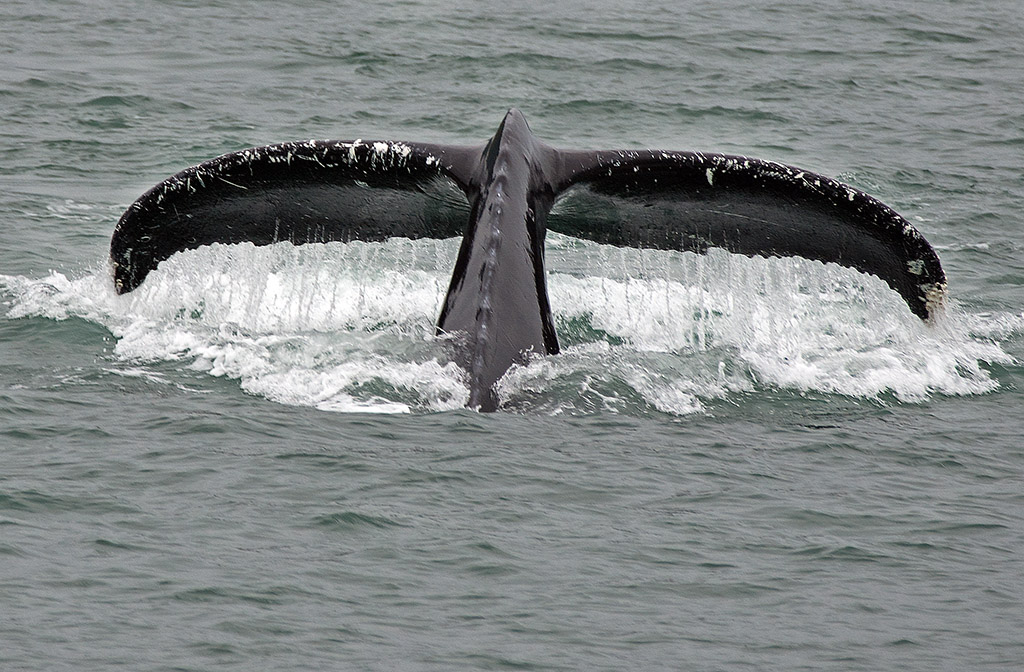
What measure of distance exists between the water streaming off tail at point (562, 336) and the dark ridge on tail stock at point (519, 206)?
177 mm

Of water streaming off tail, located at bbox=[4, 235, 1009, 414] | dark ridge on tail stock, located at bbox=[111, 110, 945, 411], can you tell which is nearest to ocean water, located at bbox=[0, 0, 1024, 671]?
water streaming off tail, located at bbox=[4, 235, 1009, 414]

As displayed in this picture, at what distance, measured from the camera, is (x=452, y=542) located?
6.93 m

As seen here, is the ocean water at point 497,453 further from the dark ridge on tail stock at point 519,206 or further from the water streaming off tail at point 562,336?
the dark ridge on tail stock at point 519,206

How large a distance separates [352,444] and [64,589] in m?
2.02

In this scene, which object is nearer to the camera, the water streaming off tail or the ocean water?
the ocean water

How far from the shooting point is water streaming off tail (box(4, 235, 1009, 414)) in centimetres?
896

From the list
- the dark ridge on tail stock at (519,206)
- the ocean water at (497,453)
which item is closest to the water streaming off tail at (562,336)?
the ocean water at (497,453)

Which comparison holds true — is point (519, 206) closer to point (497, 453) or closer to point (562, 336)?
point (562, 336)

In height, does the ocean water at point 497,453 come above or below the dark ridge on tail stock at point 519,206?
below

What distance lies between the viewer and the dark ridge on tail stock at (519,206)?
29.7 ft

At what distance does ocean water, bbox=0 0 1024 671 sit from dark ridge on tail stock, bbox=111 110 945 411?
227 millimetres

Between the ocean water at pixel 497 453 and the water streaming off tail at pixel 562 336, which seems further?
the water streaming off tail at pixel 562 336

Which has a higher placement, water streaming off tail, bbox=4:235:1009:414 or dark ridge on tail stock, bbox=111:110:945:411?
dark ridge on tail stock, bbox=111:110:945:411

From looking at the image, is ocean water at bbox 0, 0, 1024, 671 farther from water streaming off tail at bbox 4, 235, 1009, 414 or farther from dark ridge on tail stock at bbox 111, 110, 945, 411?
dark ridge on tail stock at bbox 111, 110, 945, 411
